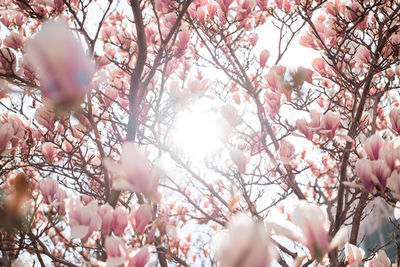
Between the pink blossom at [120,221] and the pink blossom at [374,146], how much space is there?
819 mm

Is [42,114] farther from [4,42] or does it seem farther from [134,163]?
[134,163]

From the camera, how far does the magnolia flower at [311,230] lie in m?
0.61

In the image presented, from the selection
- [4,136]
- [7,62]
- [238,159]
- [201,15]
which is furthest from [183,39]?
[4,136]

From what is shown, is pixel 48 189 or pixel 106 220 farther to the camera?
pixel 48 189

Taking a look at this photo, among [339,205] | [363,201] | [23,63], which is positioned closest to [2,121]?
[23,63]

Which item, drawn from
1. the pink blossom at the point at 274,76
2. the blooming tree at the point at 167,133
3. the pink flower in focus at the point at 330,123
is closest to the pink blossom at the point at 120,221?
the blooming tree at the point at 167,133

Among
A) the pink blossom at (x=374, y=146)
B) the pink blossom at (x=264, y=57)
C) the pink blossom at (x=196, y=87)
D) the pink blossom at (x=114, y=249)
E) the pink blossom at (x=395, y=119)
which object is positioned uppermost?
the pink blossom at (x=264, y=57)

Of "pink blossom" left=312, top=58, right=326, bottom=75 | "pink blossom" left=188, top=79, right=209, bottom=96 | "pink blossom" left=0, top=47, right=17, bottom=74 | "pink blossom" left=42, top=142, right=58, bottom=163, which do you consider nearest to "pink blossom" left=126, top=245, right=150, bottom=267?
"pink blossom" left=188, top=79, right=209, bottom=96

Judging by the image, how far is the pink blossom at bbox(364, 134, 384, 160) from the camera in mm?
1066

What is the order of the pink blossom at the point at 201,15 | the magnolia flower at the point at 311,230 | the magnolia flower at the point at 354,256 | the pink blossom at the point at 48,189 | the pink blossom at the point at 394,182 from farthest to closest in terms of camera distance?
1. the pink blossom at the point at 201,15
2. the pink blossom at the point at 48,189
3. the magnolia flower at the point at 354,256
4. the pink blossom at the point at 394,182
5. the magnolia flower at the point at 311,230

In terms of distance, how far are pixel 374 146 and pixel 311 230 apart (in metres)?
0.59

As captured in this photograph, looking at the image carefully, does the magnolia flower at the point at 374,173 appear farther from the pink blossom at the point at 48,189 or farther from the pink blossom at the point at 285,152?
the pink blossom at the point at 48,189

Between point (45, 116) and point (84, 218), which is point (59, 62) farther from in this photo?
Answer: point (45, 116)

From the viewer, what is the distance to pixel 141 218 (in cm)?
98
